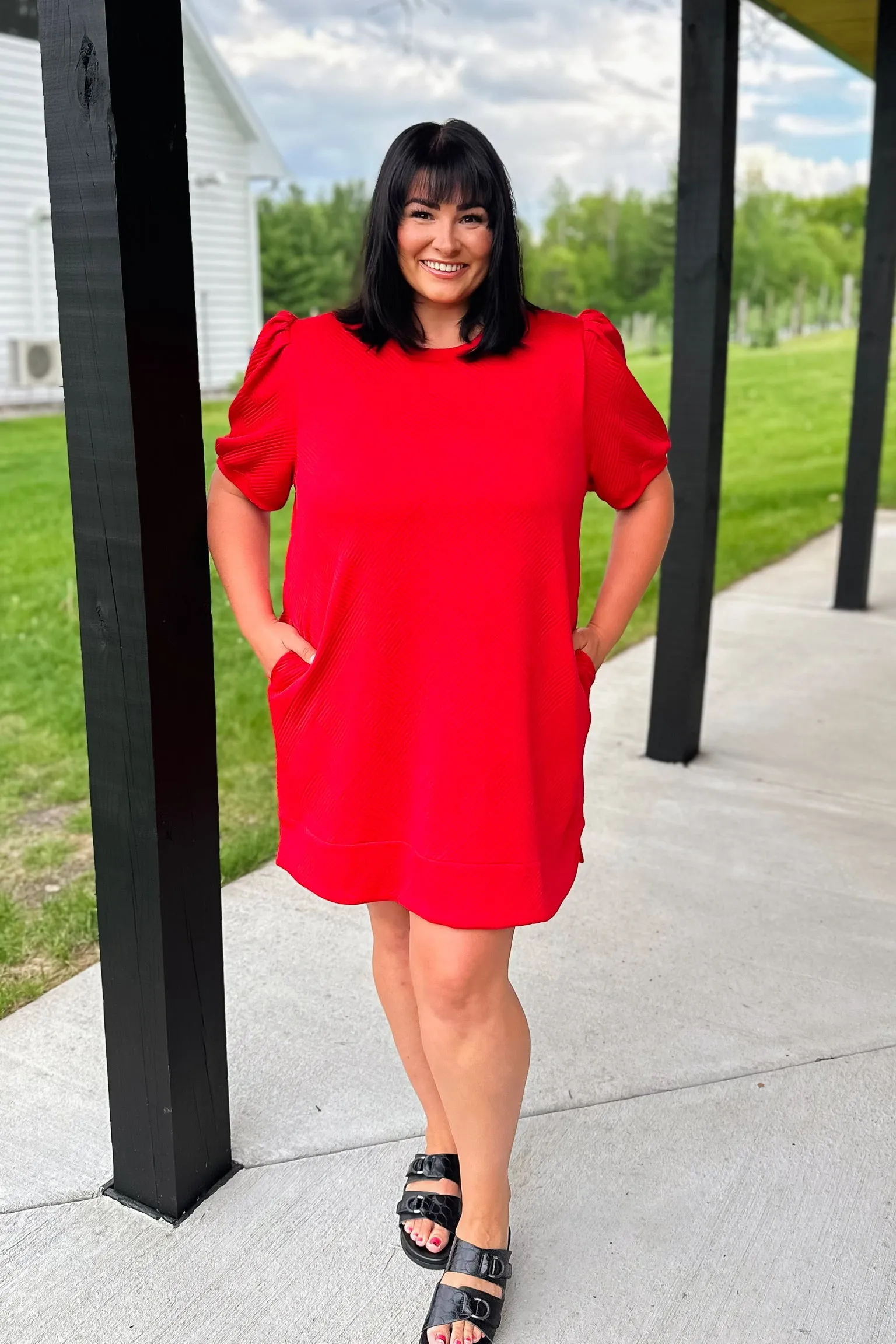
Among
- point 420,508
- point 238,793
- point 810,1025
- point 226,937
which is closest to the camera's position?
point 420,508

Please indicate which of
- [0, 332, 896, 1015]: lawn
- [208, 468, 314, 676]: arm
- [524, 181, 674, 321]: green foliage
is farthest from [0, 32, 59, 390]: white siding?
[208, 468, 314, 676]: arm

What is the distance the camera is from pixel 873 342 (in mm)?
5449

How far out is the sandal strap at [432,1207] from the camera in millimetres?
1893

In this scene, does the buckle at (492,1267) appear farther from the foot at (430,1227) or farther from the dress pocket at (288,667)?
the dress pocket at (288,667)

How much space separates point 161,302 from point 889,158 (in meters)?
4.50

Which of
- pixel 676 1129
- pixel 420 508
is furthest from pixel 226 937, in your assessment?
pixel 420 508

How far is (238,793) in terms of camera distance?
407 cm

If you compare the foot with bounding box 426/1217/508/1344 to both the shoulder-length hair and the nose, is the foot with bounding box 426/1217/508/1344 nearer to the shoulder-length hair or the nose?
the shoulder-length hair

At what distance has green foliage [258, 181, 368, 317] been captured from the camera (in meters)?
14.8

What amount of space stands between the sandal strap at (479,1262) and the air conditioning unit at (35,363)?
33.0 feet

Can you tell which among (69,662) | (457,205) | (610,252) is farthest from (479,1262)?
(610,252)

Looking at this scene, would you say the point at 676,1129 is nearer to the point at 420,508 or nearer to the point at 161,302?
the point at 420,508

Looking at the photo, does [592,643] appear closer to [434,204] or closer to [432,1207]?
[434,204]

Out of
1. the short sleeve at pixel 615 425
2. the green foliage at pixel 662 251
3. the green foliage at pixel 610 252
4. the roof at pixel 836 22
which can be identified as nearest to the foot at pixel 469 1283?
the short sleeve at pixel 615 425
